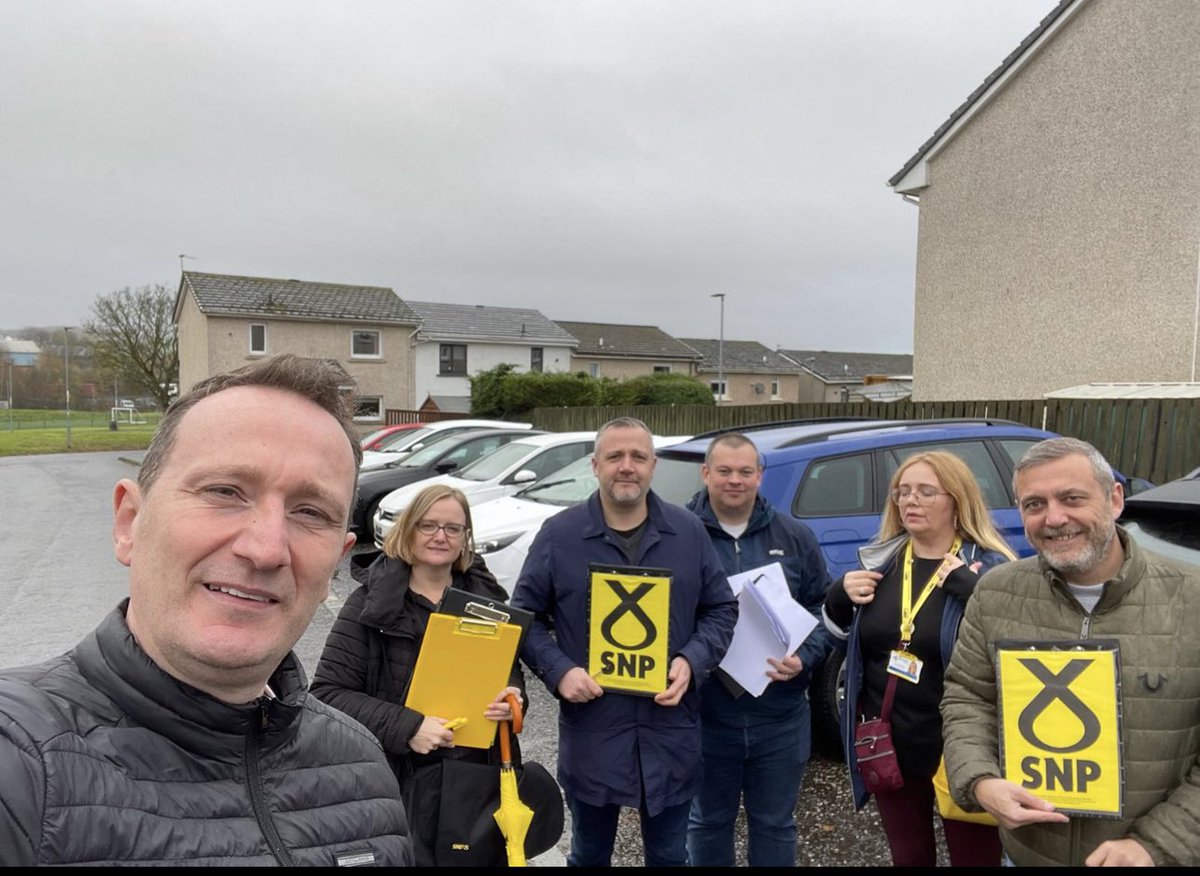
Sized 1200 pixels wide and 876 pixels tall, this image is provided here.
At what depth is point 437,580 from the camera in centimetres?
319

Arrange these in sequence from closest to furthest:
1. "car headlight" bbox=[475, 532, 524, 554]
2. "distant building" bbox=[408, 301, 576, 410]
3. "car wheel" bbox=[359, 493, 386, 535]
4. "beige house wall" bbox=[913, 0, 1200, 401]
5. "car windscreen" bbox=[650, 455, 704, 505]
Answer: "car windscreen" bbox=[650, 455, 704, 505], "car headlight" bbox=[475, 532, 524, 554], "car wheel" bbox=[359, 493, 386, 535], "beige house wall" bbox=[913, 0, 1200, 401], "distant building" bbox=[408, 301, 576, 410]

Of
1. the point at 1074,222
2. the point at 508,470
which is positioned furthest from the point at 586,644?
the point at 1074,222

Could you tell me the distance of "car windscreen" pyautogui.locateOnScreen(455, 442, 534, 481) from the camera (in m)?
10.8

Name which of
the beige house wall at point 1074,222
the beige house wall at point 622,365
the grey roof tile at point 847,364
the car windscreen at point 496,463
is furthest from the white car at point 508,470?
the grey roof tile at point 847,364

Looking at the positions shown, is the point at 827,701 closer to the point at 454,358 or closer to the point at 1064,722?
the point at 1064,722

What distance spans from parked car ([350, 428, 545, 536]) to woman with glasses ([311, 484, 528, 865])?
29.2 feet

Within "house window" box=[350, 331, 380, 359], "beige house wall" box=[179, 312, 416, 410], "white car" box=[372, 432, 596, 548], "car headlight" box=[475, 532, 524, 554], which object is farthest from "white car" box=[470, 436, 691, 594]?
"house window" box=[350, 331, 380, 359]

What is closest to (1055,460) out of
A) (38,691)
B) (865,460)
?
(38,691)

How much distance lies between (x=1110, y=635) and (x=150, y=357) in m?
48.4

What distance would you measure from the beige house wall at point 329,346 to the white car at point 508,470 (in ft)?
86.1

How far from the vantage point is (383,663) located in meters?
2.94

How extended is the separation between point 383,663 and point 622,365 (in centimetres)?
5011

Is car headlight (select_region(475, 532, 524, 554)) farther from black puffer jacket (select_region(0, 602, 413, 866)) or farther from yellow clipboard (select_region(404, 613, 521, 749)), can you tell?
black puffer jacket (select_region(0, 602, 413, 866))

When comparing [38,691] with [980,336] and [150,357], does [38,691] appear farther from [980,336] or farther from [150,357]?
[150,357]
